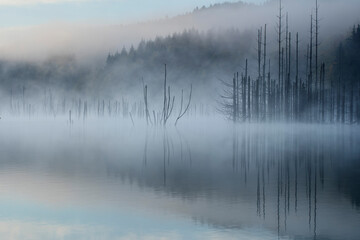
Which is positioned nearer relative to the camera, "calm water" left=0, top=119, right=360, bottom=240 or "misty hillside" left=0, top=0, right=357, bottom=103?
"calm water" left=0, top=119, right=360, bottom=240

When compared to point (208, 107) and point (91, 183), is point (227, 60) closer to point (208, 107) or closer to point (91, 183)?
point (208, 107)

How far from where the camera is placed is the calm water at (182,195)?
39.6 ft

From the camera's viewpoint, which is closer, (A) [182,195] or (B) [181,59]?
(A) [182,195]

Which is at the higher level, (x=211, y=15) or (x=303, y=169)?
(x=211, y=15)

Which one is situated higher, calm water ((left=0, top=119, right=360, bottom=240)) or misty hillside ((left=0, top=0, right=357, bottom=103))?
misty hillside ((left=0, top=0, right=357, bottom=103))

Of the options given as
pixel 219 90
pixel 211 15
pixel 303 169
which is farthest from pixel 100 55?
pixel 303 169

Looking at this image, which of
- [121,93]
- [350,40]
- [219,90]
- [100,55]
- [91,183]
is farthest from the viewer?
[100,55]

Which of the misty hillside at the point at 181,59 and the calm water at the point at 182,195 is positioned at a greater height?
the misty hillside at the point at 181,59

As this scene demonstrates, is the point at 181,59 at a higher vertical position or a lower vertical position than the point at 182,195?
higher

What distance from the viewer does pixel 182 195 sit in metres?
16.0

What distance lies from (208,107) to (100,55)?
253 feet

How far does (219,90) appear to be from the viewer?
113m

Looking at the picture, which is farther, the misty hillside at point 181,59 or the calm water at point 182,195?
the misty hillside at point 181,59

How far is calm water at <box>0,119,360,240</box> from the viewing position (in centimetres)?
1207
